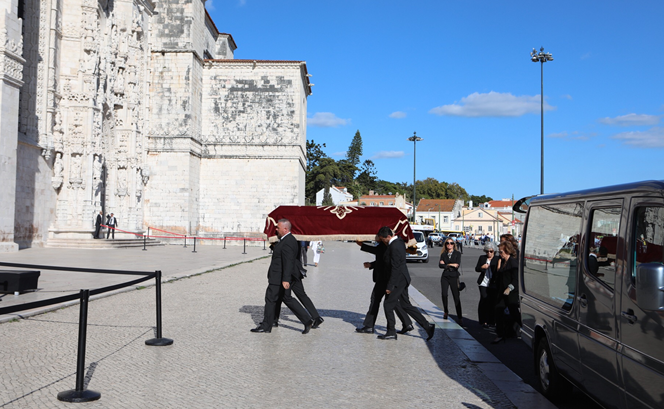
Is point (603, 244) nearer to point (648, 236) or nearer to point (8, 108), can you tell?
point (648, 236)

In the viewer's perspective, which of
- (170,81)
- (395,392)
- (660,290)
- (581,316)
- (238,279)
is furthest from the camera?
(170,81)

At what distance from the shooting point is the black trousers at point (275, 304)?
27.6 ft

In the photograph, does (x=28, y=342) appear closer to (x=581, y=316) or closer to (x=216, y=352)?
(x=216, y=352)

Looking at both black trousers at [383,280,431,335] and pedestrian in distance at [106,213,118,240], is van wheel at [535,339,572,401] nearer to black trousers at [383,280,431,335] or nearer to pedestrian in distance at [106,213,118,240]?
black trousers at [383,280,431,335]

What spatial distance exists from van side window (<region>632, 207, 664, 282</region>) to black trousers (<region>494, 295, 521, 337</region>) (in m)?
4.99

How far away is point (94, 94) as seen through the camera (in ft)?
93.9

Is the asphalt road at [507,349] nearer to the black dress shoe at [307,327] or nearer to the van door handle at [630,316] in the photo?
the van door handle at [630,316]

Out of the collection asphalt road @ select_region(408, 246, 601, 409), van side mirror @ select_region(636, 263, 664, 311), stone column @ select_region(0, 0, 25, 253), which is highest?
stone column @ select_region(0, 0, 25, 253)

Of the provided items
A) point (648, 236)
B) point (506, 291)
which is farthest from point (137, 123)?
point (648, 236)

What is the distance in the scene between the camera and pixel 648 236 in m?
3.70

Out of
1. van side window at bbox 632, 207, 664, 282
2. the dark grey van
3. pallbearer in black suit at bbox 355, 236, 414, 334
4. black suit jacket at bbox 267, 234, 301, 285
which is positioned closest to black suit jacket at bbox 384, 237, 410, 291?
pallbearer in black suit at bbox 355, 236, 414, 334

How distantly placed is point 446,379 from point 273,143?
3535cm

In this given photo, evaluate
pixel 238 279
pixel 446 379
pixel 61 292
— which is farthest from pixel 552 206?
pixel 238 279

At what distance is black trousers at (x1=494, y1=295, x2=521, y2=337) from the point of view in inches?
337
